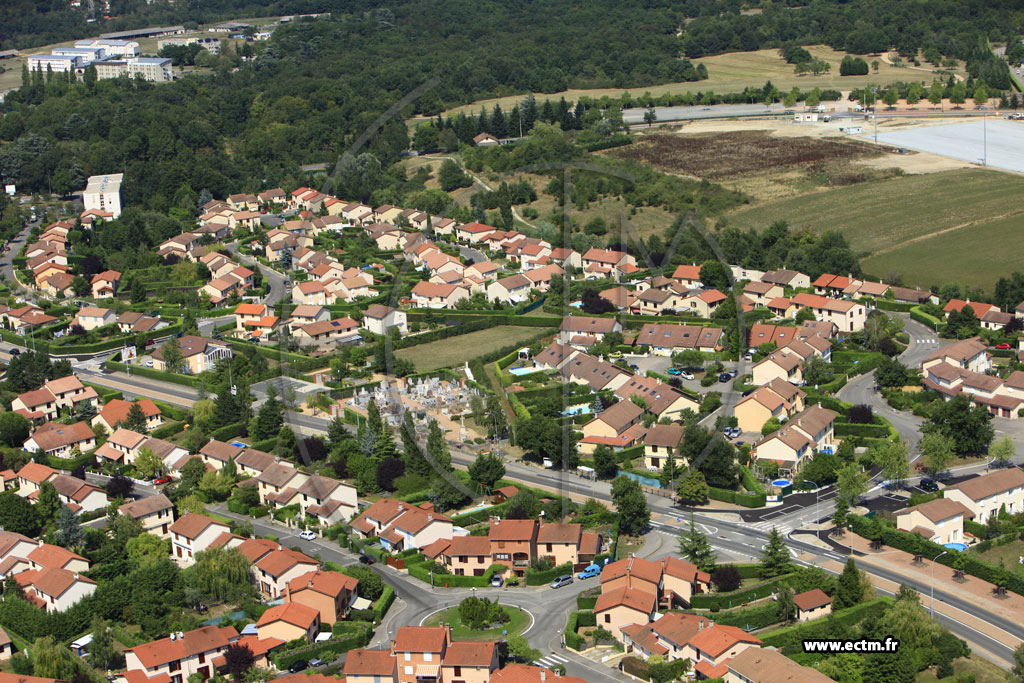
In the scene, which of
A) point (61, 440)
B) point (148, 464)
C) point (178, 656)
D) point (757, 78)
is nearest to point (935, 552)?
point (178, 656)

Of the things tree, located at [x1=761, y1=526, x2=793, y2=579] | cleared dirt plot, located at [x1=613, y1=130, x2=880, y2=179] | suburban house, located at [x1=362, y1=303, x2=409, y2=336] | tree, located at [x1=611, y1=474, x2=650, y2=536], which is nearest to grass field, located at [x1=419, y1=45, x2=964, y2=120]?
cleared dirt plot, located at [x1=613, y1=130, x2=880, y2=179]

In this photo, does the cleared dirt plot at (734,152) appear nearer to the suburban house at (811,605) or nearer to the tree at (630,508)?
the tree at (630,508)

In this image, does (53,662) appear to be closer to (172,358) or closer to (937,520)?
(937,520)

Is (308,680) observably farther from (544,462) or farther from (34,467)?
(34,467)

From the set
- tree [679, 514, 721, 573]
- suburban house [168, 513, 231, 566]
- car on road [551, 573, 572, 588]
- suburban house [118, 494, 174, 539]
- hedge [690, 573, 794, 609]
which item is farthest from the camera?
suburban house [118, 494, 174, 539]

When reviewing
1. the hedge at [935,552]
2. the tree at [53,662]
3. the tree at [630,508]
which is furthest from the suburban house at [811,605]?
the tree at [53,662]

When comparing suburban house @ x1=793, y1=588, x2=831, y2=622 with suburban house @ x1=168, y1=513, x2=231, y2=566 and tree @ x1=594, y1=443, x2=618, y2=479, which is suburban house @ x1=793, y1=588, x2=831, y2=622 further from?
suburban house @ x1=168, y1=513, x2=231, y2=566
